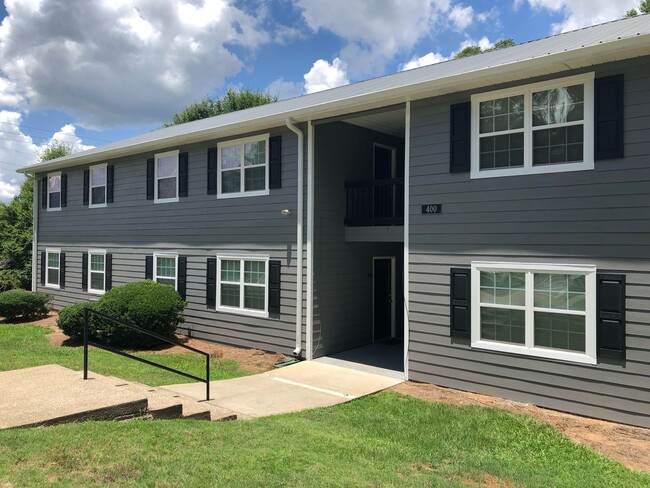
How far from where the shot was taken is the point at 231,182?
11.6 m

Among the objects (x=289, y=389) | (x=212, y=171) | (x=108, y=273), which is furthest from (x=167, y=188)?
(x=289, y=389)

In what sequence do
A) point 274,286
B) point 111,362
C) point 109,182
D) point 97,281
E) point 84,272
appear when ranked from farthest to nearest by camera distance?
point 84,272 < point 97,281 < point 109,182 < point 274,286 < point 111,362

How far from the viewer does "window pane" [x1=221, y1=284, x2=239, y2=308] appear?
11484 millimetres

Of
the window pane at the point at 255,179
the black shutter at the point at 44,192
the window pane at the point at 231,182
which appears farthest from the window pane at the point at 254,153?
the black shutter at the point at 44,192

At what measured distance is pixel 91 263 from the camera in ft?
51.2

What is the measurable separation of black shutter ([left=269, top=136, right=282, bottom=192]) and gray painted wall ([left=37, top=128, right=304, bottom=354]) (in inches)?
5.0

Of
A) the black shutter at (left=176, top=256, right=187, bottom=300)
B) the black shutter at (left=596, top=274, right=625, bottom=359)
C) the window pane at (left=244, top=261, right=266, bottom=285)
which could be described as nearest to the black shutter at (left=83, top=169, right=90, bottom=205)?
the black shutter at (left=176, top=256, right=187, bottom=300)

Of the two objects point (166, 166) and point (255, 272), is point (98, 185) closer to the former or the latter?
point (166, 166)

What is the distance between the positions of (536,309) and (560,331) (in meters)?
0.44

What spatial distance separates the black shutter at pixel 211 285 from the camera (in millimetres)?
11820

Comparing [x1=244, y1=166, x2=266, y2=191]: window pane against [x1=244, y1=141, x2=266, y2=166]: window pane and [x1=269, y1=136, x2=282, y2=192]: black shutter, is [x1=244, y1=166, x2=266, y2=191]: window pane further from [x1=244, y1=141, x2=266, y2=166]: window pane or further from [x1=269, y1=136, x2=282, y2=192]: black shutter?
[x1=269, y1=136, x2=282, y2=192]: black shutter

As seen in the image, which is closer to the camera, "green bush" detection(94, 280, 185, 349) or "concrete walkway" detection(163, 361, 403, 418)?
"concrete walkway" detection(163, 361, 403, 418)

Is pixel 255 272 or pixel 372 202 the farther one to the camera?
pixel 255 272

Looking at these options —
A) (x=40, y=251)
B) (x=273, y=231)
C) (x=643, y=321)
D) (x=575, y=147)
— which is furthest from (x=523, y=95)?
(x=40, y=251)
